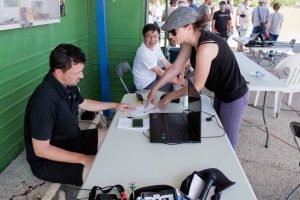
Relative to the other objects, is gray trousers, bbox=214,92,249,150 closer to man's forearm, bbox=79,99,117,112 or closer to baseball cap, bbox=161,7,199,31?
baseball cap, bbox=161,7,199,31

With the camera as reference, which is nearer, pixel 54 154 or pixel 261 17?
pixel 54 154

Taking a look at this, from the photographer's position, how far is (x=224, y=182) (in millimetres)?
1143

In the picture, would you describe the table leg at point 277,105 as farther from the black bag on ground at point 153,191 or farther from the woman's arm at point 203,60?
the black bag on ground at point 153,191

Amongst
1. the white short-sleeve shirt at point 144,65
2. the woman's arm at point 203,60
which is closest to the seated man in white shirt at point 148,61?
the white short-sleeve shirt at point 144,65

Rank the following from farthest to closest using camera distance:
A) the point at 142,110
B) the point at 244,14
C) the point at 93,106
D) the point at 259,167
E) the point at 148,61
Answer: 1. the point at 244,14
2. the point at 148,61
3. the point at 259,167
4. the point at 93,106
5. the point at 142,110

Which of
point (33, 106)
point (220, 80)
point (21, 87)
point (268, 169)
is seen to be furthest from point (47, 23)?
point (268, 169)

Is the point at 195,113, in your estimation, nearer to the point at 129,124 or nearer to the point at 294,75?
the point at 129,124

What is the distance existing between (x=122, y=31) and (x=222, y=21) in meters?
4.52

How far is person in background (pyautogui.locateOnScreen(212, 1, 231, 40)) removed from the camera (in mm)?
7455

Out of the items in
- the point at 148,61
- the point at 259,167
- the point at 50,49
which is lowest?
the point at 259,167

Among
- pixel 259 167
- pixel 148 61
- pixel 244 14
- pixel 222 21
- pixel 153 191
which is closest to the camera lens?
pixel 153 191

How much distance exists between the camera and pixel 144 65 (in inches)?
122

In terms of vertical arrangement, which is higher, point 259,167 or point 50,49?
point 50,49

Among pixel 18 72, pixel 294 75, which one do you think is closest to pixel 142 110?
pixel 18 72
